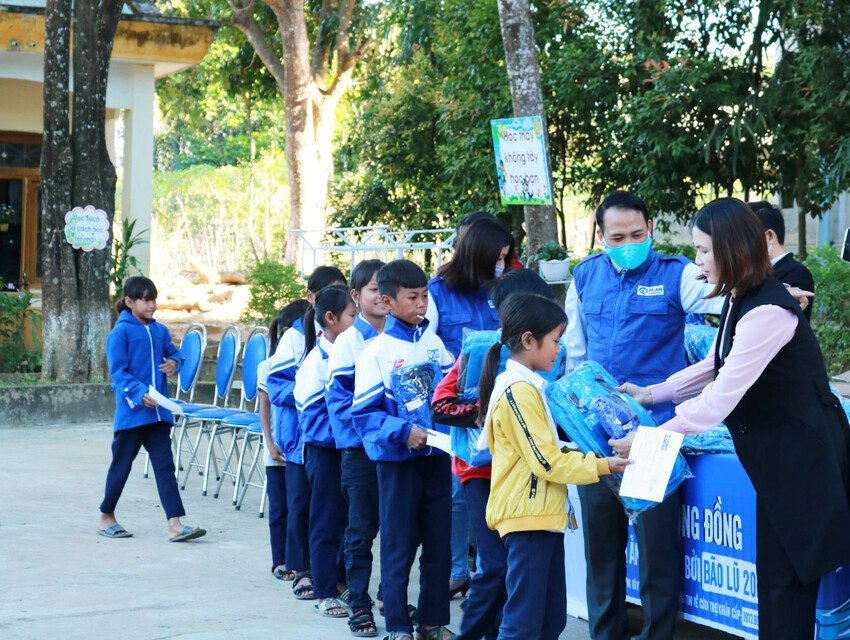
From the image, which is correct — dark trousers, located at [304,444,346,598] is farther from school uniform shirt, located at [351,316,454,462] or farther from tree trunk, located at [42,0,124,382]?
tree trunk, located at [42,0,124,382]

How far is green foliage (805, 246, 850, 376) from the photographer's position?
8844 mm

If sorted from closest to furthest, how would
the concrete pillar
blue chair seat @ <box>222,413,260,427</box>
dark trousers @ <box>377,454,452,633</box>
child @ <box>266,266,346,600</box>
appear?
1. dark trousers @ <box>377,454,452,633</box>
2. child @ <box>266,266,346,600</box>
3. blue chair seat @ <box>222,413,260,427</box>
4. the concrete pillar

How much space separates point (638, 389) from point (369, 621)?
1521 mm

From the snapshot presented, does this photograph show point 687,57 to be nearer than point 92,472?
No

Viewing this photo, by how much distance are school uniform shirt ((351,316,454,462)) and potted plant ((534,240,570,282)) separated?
4.89m

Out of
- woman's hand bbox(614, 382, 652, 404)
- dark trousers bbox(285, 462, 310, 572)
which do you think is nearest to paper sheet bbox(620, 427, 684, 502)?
woman's hand bbox(614, 382, 652, 404)

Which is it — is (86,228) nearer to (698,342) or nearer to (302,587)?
(302,587)

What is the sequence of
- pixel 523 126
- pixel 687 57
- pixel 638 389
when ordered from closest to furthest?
pixel 638 389 < pixel 523 126 < pixel 687 57

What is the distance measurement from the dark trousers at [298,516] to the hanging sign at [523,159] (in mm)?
3148

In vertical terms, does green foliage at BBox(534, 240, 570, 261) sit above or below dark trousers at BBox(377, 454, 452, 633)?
above

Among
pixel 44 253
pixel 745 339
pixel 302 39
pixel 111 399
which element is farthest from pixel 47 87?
pixel 745 339

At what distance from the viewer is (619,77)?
12930 mm

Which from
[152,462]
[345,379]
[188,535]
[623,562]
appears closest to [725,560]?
[623,562]

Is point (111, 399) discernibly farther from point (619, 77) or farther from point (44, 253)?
point (619, 77)
